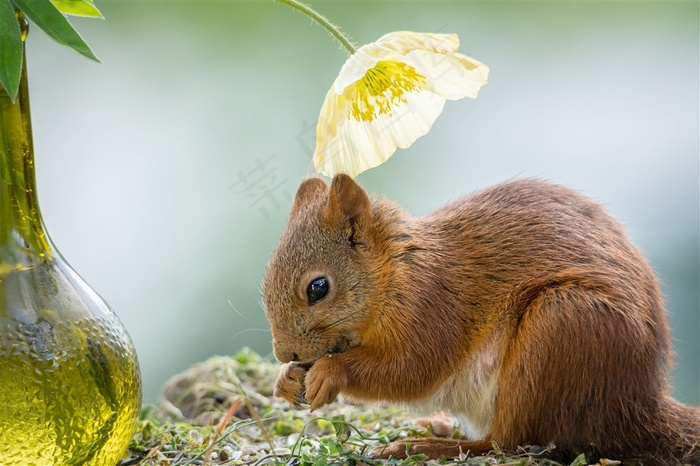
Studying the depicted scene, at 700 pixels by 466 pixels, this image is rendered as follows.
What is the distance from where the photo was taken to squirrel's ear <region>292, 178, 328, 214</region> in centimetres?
227

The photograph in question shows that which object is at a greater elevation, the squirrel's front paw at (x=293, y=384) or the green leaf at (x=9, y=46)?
the green leaf at (x=9, y=46)

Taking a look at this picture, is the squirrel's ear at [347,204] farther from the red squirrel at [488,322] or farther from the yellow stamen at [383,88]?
the yellow stamen at [383,88]

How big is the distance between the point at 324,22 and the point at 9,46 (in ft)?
1.88

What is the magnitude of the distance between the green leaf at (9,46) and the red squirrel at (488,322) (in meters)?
0.78

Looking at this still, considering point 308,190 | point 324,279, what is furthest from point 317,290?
point 308,190

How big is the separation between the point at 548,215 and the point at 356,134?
55cm

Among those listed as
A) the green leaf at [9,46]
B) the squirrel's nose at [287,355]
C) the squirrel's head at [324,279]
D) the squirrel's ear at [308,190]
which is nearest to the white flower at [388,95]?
the squirrel's head at [324,279]

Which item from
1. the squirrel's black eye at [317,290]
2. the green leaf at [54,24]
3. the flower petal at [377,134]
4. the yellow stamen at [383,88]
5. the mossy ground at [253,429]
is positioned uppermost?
the green leaf at [54,24]

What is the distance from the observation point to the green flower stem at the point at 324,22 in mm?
1660

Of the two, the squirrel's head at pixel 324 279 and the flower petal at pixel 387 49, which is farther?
the squirrel's head at pixel 324 279

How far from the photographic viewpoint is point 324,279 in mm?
2055

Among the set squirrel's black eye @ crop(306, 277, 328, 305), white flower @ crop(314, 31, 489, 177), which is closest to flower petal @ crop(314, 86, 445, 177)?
white flower @ crop(314, 31, 489, 177)

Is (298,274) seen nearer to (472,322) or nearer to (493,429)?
(472,322)

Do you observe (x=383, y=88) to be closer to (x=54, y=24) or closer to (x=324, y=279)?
(x=324, y=279)
